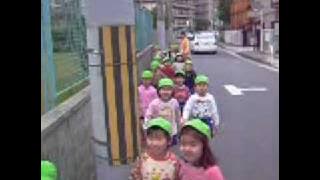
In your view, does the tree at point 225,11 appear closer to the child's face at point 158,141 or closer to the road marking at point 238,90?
the road marking at point 238,90

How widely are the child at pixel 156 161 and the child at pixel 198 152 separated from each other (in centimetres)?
30

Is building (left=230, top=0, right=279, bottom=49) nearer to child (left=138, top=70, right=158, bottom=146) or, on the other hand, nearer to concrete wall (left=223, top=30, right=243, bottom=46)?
concrete wall (left=223, top=30, right=243, bottom=46)

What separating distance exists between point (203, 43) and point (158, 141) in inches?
1838

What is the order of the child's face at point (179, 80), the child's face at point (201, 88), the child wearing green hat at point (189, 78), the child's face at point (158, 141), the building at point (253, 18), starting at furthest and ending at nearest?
the building at point (253, 18) → the child wearing green hat at point (189, 78) → the child's face at point (179, 80) → the child's face at point (201, 88) → the child's face at point (158, 141)

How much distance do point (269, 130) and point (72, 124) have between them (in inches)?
245

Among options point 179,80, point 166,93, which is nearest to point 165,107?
point 166,93

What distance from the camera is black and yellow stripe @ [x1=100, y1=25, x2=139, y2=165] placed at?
448 cm

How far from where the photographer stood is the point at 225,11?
94.8 m

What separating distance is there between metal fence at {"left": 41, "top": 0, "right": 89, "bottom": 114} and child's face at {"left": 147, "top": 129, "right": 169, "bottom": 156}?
5.88 ft

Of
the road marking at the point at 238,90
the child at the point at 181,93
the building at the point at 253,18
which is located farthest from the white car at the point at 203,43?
the child at the point at 181,93

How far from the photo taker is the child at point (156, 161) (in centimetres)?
477

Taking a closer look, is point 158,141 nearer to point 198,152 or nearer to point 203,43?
point 198,152
